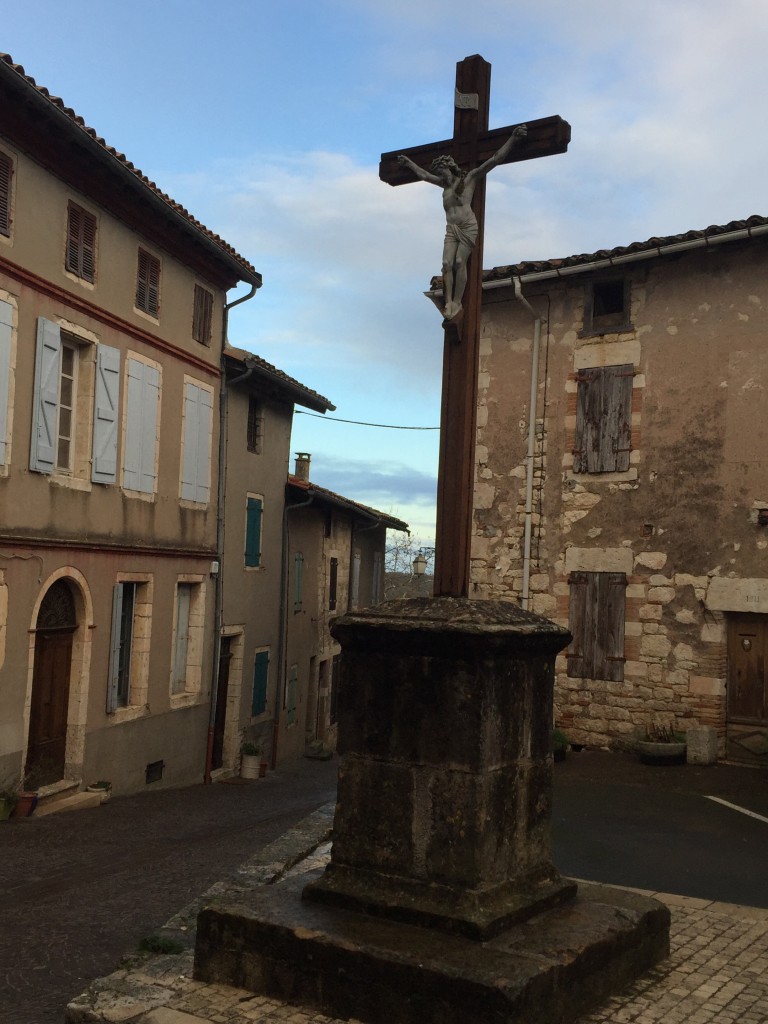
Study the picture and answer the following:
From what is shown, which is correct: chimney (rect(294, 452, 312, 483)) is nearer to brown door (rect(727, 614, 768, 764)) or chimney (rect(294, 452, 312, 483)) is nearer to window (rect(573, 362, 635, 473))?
window (rect(573, 362, 635, 473))

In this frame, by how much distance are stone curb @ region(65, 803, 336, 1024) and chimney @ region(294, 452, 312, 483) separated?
16955 mm

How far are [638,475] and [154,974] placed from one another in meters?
9.39

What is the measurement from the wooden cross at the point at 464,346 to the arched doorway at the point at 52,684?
8283mm

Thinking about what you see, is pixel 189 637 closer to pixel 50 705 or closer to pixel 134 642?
pixel 134 642


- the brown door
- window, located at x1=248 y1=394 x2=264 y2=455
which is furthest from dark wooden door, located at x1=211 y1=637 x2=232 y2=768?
the brown door

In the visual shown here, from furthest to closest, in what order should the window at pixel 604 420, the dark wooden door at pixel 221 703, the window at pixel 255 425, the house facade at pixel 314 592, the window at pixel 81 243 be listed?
the house facade at pixel 314 592, the window at pixel 255 425, the dark wooden door at pixel 221 703, the window at pixel 604 420, the window at pixel 81 243

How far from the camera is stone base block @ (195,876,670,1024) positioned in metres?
3.62

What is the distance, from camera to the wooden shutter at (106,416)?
12.7 m

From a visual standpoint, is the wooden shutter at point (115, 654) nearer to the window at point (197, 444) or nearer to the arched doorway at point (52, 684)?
the arched doorway at point (52, 684)

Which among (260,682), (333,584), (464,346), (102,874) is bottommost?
(102,874)

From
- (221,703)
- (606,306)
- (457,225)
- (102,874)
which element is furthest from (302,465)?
(457,225)

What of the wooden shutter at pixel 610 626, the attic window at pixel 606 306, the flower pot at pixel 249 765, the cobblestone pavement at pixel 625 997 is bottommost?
the flower pot at pixel 249 765

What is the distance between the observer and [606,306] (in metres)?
13.0

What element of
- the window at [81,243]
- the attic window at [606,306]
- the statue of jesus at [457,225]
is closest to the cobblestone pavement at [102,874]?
the statue of jesus at [457,225]
